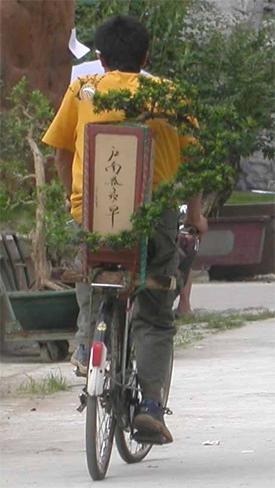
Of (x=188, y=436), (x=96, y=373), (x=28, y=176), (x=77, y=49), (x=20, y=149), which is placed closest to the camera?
(x=96, y=373)

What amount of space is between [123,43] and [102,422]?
1.55m

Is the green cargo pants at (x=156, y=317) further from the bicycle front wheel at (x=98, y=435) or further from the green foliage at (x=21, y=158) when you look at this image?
the green foliage at (x=21, y=158)

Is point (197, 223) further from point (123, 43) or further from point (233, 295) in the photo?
point (233, 295)

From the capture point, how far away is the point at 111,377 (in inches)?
239

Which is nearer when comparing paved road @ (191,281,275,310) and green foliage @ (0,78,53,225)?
green foliage @ (0,78,53,225)

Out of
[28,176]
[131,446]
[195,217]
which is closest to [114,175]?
[195,217]

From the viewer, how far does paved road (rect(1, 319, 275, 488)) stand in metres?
6.11

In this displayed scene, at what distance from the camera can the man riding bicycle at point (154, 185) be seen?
6.12m

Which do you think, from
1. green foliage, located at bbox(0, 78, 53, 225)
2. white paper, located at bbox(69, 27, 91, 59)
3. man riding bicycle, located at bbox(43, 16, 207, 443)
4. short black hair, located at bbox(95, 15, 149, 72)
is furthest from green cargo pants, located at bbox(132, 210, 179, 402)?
white paper, located at bbox(69, 27, 91, 59)

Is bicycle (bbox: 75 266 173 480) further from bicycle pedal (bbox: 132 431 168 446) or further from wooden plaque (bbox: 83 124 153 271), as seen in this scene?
wooden plaque (bbox: 83 124 153 271)

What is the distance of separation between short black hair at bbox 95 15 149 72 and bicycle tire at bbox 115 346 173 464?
1259 millimetres

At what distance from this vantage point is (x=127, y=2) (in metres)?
13.6

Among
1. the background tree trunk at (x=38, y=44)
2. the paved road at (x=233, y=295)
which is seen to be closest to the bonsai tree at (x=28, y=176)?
the background tree trunk at (x=38, y=44)

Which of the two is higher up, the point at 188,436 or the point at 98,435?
the point at 98,435
